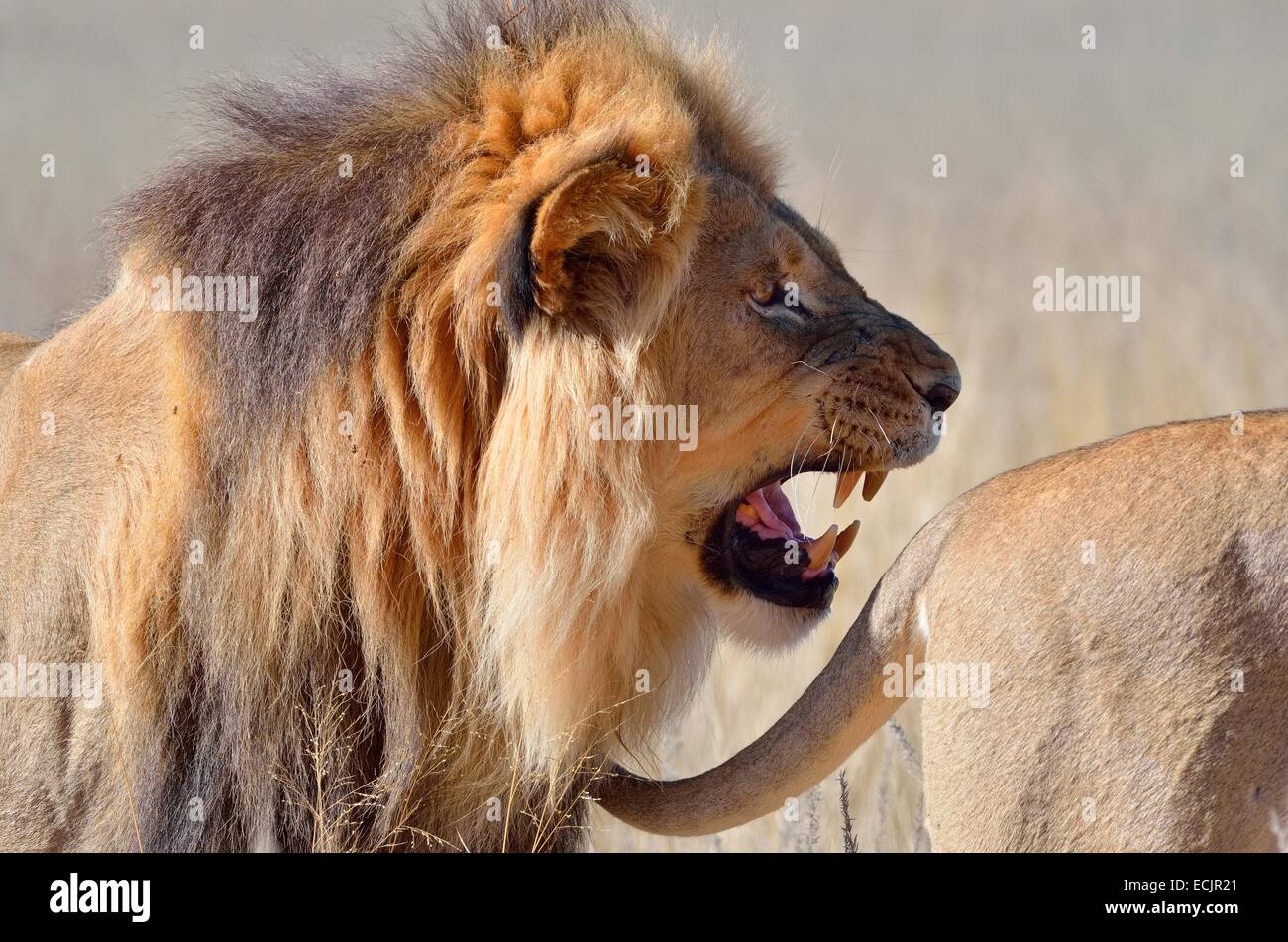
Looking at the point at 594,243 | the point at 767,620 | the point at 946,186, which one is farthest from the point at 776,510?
the point at 946,186

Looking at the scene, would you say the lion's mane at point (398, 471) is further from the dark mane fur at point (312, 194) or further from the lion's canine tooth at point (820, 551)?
the lion's canine tooth at point (820, 551)

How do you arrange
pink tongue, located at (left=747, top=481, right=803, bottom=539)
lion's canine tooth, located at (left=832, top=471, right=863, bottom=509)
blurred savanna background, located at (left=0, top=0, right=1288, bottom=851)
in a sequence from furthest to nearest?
blurred savanna background, located at (left=0, top=0, right=1288, bottom=851) < pink tongue, located at (left=747, top=481, right=803, bottom=539) < lion's canine tooth, located at (left=832, top=471, right=863, bottom=509)

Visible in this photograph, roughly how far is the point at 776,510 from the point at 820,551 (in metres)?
0.14

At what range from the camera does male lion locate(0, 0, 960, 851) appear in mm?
3146

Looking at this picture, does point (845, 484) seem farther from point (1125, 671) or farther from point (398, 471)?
point (398, 471)

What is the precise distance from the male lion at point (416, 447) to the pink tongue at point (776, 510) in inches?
3.8

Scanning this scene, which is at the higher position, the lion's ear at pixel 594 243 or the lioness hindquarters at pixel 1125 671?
the lion's ear at pixel 594 243

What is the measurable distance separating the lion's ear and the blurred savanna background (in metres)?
0.73

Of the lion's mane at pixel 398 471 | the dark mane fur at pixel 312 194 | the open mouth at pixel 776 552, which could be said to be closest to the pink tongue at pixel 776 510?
the open mouth at pixel 776 552

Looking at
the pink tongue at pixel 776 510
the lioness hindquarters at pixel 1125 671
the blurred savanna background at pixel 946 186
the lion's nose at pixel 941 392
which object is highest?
the blurred savanna background at pixel 946 186

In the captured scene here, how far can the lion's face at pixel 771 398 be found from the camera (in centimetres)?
328

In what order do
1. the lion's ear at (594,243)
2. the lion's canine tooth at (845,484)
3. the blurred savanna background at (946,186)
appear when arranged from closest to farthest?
the lion's ear at (594,243) → the lion's canine tooth at (845,484) → the blurred savanna background at (946,186)

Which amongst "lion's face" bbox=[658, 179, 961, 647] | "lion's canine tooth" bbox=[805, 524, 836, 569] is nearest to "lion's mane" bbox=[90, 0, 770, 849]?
"lion's face" bbox=[658, 179, 961, 647]

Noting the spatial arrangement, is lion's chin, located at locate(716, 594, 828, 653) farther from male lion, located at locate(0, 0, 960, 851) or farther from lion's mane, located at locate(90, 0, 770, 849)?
lion's mane, located at locate(90, 0, 770, 849)
